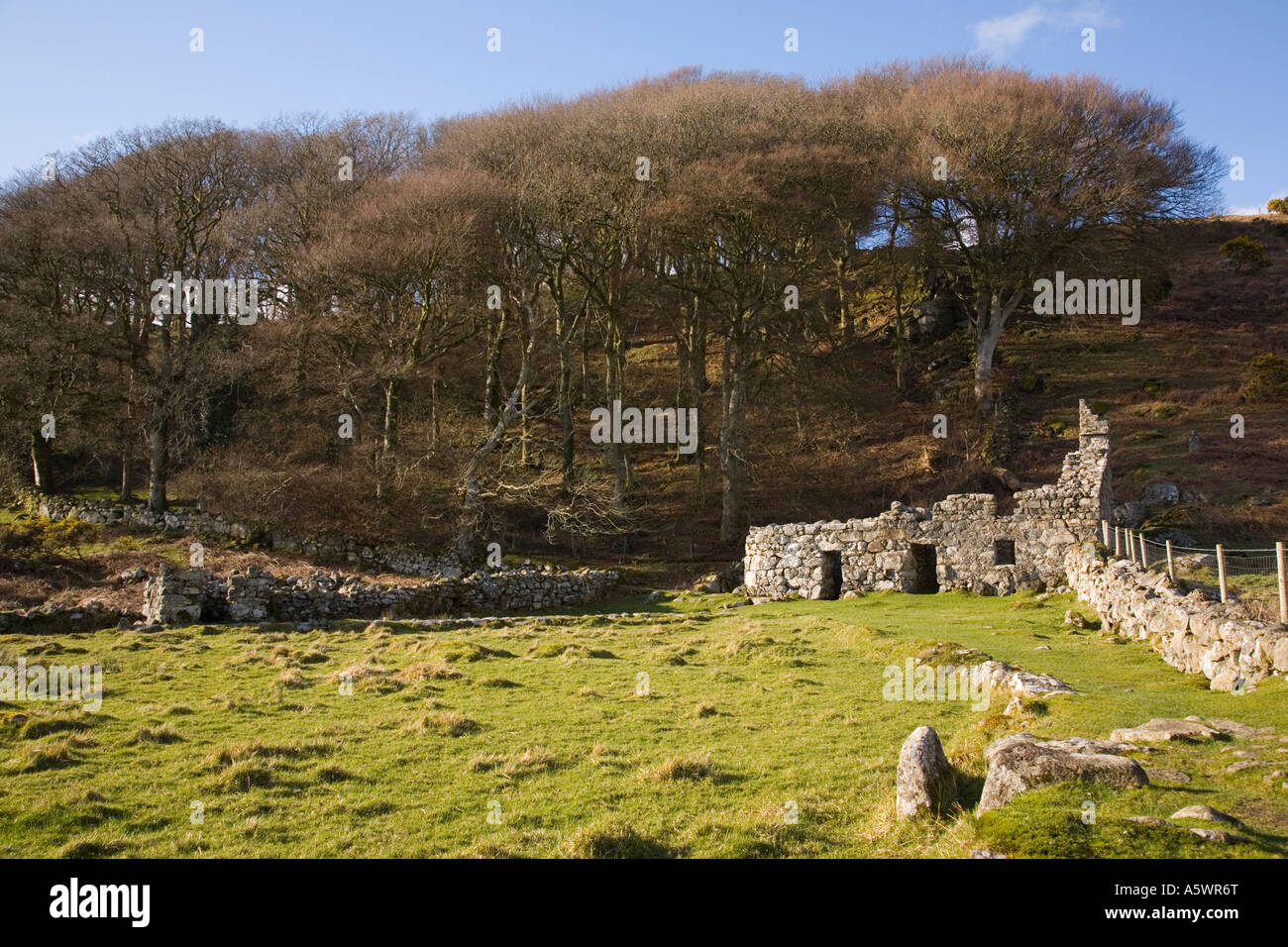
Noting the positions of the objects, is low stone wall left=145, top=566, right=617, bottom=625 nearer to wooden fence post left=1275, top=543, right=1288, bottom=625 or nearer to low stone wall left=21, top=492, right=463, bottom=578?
low stone wall left=21, top=492, right=463, bottom=578

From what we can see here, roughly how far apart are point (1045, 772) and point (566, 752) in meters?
5.03

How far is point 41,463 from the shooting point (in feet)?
115

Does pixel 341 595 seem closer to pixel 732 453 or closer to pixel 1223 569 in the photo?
pixel 732 453

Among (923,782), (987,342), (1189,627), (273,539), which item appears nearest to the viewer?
(923,782)

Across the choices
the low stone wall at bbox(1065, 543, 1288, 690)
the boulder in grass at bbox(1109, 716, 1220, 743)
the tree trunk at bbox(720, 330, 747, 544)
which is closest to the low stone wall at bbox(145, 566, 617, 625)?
the tree trunk at bbox(720, 330, 747, 544)

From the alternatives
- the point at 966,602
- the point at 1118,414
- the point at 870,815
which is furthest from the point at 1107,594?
the point at 1118,414

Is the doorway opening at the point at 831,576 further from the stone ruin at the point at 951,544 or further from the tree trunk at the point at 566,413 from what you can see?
the tree trunk at the point at 566,413

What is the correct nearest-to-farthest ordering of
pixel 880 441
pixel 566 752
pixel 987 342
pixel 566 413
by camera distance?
pixel 566 752 < pixel 566 413 < pixel 987 342 < pixel 880 441

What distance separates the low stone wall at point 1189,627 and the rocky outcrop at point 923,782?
5526mm

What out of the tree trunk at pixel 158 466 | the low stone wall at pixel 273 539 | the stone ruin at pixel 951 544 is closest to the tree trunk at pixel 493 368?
the low stone wall at pixel 273 539

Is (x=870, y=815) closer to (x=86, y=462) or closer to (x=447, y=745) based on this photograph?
(x=447, y=745)

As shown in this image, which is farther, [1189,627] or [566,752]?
[1189,627]

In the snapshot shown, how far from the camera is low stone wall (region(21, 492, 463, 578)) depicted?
1141 inches

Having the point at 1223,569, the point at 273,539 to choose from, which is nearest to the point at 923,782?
the point at 1223,569
